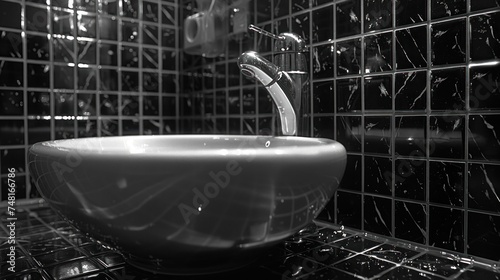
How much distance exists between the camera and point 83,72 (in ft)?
3.73

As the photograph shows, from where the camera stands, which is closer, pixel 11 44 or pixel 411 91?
pixel 411 91

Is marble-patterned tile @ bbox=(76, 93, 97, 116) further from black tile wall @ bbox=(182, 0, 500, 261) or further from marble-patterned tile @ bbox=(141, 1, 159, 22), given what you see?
black tile wall @ bbox=(182, 0, 500, 261)

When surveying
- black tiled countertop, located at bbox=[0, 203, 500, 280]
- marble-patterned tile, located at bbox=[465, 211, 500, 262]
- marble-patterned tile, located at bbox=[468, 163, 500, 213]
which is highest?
marble-patterned tile, located at bbox=[468, 163, 500, 213]

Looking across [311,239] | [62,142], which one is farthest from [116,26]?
[311,239]

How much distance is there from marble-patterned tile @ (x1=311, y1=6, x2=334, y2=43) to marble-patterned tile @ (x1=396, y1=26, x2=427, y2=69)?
0.16 m

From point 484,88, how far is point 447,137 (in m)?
0.09

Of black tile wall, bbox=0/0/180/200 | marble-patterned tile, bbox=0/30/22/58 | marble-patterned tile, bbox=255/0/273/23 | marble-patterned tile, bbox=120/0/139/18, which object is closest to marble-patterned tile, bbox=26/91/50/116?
black tile wall, bbox=0/0/180/200

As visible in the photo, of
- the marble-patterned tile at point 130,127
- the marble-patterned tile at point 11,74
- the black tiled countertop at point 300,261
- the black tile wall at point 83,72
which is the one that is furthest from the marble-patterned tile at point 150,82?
the black tiled countertop at point 300,261

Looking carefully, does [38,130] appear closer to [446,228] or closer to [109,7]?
[109,7]

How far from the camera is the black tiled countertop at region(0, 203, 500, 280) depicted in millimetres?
563

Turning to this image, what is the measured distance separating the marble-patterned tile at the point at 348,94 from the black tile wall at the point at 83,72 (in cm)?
64

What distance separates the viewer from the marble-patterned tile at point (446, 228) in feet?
2.13

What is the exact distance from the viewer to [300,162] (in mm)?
454

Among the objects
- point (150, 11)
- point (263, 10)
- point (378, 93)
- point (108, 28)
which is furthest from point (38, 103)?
point (378, 93)
